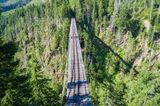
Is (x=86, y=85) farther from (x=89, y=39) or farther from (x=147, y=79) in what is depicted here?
(x=89, y=39)

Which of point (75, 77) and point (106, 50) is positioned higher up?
point (106, 50)

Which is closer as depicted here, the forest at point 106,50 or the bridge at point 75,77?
the forest at point 106,50

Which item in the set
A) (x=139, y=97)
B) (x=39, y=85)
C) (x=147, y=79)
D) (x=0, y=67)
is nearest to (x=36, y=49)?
(x=147, y=79)

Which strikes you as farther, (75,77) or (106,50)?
(106,50)

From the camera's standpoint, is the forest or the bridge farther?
the bridge
